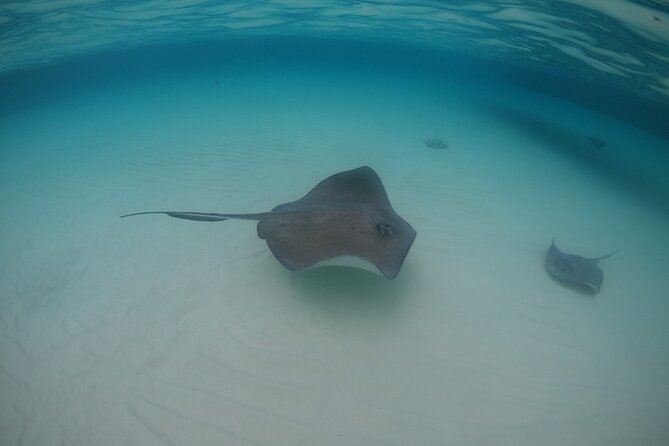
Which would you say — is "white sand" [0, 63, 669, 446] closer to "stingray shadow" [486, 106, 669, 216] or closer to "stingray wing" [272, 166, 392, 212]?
"stingray shadow" [486, 106, 669, 216]

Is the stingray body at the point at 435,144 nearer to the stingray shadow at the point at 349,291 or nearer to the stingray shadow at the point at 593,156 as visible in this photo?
the stingray shadow at the point at 593,156

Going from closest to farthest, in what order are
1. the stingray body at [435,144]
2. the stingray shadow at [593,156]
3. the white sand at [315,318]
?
the white sand at [315,318] → the stingray shadow at [593,156] → the stingray body at [435,144]

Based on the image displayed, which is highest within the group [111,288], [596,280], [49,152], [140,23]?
[140,23]

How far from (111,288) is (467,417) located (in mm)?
5212

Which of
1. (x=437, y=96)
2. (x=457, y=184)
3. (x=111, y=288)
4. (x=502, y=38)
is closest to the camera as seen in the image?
(x=111, y=288)

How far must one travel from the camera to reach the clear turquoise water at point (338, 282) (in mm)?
3654

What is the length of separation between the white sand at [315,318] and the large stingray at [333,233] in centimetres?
104

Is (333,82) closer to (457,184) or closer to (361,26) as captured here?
(361,26)

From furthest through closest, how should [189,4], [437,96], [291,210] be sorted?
[437,96]
[189,4]
[291,210]

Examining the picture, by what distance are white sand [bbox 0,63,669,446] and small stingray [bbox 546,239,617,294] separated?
0.71 feet

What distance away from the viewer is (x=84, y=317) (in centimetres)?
470

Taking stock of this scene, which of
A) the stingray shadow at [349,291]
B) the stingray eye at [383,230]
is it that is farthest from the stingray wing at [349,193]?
the stingray shadow at [349,291]

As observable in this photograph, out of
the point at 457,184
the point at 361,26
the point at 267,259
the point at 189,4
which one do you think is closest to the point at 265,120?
the point at 189,4

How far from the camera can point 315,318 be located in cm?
459
